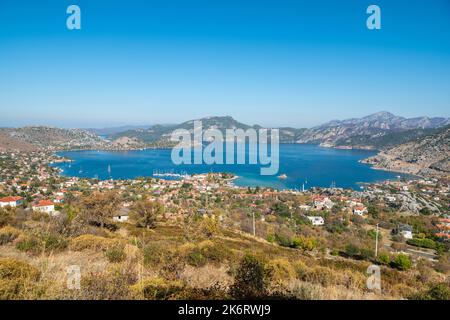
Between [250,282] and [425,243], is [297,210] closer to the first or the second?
[425,243]

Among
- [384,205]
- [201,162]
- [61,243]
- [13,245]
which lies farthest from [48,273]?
[201,162]

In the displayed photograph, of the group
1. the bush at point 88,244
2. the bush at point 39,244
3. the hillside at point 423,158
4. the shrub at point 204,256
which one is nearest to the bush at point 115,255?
the bush at point 88,244

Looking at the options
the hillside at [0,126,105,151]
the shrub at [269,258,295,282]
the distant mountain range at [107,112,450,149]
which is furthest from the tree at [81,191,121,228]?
the distant mountain range at [107,112,450,149]

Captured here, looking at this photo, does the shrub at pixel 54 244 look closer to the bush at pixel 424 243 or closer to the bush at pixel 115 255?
the bush at pixel 115 255

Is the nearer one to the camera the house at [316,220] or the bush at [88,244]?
the bush at [88,244]

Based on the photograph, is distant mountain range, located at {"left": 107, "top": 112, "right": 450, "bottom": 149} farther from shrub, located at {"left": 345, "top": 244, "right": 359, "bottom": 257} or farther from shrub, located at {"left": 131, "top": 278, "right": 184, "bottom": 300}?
shrub, located at {"left": 131, "top": 278, "right": 184, "bottom": 300}
